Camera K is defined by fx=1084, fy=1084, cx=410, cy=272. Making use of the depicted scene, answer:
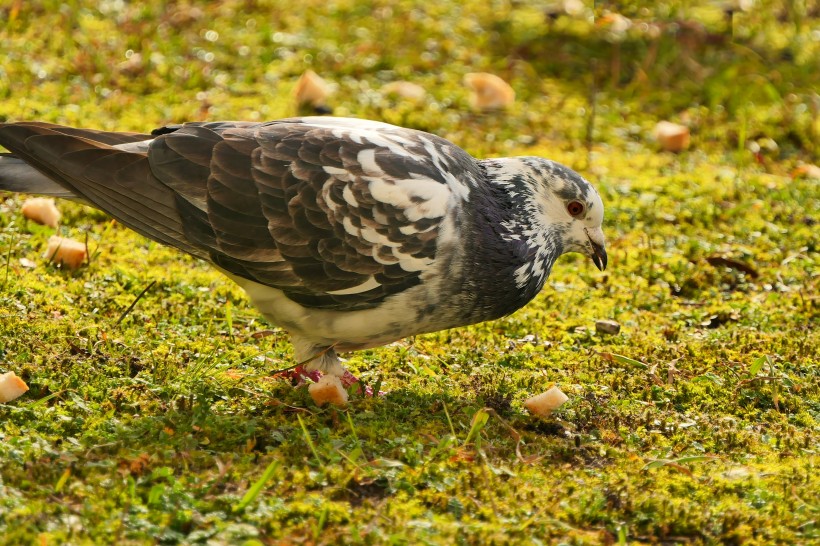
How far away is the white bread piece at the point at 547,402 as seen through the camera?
4.54 meters

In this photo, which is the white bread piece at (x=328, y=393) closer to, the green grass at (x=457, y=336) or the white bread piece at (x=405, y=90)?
the green grass at (x=457, y=336)

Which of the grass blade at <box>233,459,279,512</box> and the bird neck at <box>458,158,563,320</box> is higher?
the bird neck at <box>458,158,563,320</box>

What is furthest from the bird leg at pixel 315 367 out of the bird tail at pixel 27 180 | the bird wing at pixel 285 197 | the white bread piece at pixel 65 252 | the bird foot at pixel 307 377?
the white bread piece at pixel 65 252

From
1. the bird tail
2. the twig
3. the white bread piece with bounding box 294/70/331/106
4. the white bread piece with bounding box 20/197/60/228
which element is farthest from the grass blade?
the white bread piece with bounding box 294/70/331/106

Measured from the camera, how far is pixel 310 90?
7.59m

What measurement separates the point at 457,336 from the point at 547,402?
0.94 meters

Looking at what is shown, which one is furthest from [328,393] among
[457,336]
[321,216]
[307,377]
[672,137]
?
[672,137]

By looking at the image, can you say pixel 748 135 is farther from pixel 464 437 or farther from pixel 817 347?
pixel 464 437

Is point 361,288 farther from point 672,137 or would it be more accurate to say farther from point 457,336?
point 672,137

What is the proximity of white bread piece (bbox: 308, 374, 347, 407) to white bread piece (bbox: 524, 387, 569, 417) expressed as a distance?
80cm

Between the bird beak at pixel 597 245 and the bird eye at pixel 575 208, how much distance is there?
101mm

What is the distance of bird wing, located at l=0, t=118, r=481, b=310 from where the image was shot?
451cm

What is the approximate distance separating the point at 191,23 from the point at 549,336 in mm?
4690

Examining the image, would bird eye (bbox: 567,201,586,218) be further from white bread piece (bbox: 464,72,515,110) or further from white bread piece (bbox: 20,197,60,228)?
white bread piece (bbox: 464,72,515,110)
